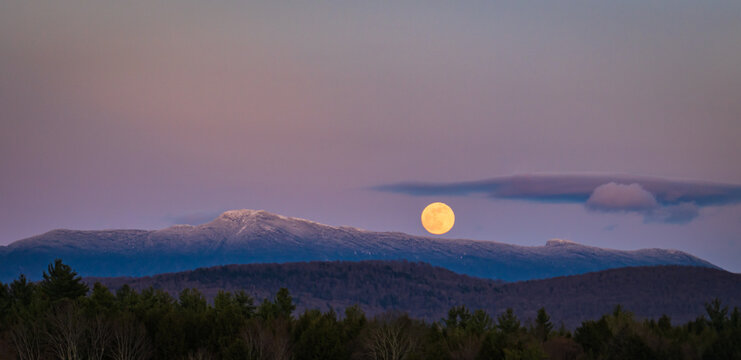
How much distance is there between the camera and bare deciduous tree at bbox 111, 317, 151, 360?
9344 centimetres

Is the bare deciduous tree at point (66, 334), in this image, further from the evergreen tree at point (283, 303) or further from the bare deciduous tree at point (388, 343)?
the evergreen tree at point (283, 303)

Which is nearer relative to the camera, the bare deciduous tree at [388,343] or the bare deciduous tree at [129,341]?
the bare deciduous tree at [129,341]

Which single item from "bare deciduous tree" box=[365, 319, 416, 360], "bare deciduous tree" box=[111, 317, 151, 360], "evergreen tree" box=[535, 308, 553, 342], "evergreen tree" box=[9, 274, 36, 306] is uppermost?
"evergreen tree" box=[9, 274, 36, 306]

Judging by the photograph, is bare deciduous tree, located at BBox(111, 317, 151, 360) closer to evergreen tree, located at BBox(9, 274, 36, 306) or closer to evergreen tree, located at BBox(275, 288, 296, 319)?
evergreen tree, located at BBox(9, 274, 36, 306)

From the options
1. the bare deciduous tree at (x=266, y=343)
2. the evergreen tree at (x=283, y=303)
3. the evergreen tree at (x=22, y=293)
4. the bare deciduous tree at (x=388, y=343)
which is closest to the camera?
the bare deciduous tree at (x=266, y=343)

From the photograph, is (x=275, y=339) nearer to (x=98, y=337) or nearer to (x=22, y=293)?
(x=98, y=337)

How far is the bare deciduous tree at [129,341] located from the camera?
93.4 meters

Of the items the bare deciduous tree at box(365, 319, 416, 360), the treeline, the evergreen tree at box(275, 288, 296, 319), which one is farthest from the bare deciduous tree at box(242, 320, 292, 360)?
the evergreen tree at box(275, 288, 296, 319)

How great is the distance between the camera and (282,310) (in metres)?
137

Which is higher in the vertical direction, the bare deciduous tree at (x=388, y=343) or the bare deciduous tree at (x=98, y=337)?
the bare deciduous tree at (x=98, y=337)

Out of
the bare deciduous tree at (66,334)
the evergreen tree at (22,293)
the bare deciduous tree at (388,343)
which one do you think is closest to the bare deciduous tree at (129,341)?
the bare deciduous tree at (66,334)

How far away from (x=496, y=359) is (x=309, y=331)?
74.3ft

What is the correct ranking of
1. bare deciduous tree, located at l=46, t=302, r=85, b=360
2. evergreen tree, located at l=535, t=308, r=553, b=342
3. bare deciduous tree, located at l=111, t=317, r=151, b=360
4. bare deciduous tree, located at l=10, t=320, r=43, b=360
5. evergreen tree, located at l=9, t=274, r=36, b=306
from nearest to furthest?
bare deciduous tree, located at l=10, t=320, r=43, b=360 → bare deciduous tree, located at l=46, t=302, r=85, b=360 → bare deciduous tree, located at l=111, t=317, r=151, b=360 → evergreen tree, located at l=9, t=274, r=36, b=306 → evergreen tree, located at l=535, t=308, r=553, b=342

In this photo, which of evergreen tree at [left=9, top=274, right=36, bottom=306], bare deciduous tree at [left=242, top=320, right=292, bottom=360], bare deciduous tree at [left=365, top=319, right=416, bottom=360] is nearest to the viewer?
bare deciduous tree at [left=242, top=320, right=292, bottom=360]
